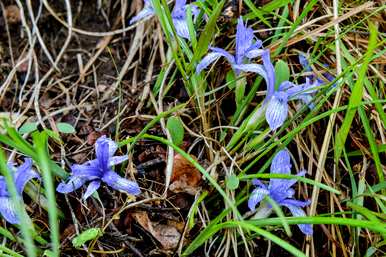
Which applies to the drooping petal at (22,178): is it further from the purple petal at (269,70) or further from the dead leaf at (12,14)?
the dead leaf at (12,14)

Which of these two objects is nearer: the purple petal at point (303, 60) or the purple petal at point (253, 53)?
the purple petal at point (253, 53)

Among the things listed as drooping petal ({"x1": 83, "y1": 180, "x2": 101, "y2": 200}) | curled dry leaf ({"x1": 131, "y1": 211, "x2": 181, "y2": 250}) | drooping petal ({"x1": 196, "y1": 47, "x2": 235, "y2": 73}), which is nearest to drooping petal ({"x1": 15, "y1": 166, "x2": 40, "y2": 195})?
drooping petal ({"x1": 83, "y1": 180, "x2": 101, "y2": 200})

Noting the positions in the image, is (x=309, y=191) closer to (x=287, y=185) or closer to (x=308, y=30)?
(x=287, y=185)

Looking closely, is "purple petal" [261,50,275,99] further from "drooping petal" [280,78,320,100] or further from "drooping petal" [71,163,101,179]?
"drooping petal" [71,163,101,179]

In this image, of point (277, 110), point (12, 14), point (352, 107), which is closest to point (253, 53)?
point (277, 110)

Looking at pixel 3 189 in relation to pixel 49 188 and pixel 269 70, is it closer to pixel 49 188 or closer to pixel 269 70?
pixel 49 188

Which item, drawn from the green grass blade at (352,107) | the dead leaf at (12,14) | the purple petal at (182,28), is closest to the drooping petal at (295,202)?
the green grass blade at (352,107)
